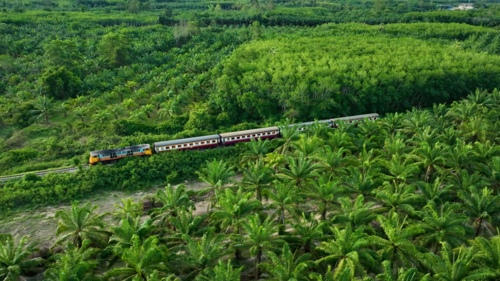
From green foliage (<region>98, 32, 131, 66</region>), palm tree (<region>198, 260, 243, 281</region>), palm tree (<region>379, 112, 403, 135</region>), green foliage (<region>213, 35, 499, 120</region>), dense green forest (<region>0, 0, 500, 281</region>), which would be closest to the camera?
palm tree (<region>198, 260, 243, 281</region>)

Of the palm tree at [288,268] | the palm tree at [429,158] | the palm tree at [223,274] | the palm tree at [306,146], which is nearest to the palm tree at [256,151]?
the palm tree at [306,146]

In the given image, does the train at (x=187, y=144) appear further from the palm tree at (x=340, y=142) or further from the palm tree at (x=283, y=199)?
the palm tree at (x=283, y=199)

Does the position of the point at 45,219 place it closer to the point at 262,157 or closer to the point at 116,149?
the point at 116,149

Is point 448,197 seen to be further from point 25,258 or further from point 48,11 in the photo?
point 48,11

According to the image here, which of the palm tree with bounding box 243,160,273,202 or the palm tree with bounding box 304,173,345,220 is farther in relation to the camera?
the palm tree with bounding box 243,160,273,202

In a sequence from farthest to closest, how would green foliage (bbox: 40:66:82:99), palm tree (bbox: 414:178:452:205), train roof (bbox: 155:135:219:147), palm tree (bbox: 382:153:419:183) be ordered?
green foliage (bbox: 40:66:82:99), train roof (bbox: 155:135:219:147), palm tree (bbox: 382:153:419:183), palm tree (bbox: 414:178:452:205)

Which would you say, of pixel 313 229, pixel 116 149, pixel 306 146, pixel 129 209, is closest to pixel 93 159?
pixel 116 149

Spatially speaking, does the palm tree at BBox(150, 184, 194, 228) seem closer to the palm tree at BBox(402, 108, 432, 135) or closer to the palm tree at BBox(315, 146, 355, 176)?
the palm tree at BBox(315, 146, 355, 176)

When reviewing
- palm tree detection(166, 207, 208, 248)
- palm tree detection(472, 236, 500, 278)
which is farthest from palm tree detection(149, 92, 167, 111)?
palm tree detection(472, 236, 500, 278)
